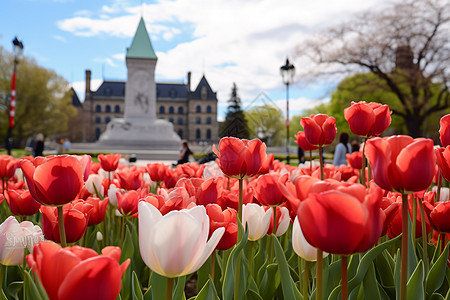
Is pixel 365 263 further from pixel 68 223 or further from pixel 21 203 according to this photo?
pixel 21 203

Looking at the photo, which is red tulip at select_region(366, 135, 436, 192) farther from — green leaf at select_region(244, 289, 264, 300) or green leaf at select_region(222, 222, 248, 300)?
green leaf at select_region(244, 289, 264, 300)

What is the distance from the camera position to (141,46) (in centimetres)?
3219

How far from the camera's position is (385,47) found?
2077 cm

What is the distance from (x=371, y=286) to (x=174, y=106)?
7550cm

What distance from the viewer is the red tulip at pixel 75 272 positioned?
1.77 ft

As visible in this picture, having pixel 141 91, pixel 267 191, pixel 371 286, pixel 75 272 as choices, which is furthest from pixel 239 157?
pixel 141 91

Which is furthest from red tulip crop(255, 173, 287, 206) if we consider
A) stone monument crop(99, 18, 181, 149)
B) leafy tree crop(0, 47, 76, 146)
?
leafy tree crop(0, 47, 76, 146)

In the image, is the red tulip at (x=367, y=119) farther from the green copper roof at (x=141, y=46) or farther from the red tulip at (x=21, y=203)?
the green copper roof at (x=141, y=46)

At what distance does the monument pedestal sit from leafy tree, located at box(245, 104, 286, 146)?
823cm

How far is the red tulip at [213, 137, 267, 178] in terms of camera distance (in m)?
1.26

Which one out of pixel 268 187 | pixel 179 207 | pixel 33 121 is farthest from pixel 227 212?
pixel 33 121

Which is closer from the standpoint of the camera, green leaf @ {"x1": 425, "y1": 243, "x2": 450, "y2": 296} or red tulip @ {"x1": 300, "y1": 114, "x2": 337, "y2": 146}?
green leaf @ {"x1": 425, "y1": 243, "x2": 450, "y2": 296}

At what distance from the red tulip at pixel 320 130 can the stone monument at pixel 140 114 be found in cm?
2814

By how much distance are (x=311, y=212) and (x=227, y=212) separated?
454 millimetres
